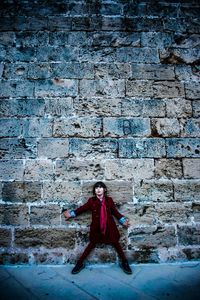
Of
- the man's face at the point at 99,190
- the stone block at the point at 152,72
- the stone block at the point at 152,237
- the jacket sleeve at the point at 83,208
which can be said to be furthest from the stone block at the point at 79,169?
the stone block at the point at 152,72

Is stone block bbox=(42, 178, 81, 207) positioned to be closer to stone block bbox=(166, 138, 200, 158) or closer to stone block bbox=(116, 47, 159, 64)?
stone block bbox=(166, 138, 200, 158)

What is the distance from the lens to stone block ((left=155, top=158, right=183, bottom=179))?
318 centimetres

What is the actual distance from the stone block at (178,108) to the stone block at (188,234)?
1.43 m

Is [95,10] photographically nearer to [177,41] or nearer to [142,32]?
[142,32]

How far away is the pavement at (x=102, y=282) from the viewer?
2334 millimetres

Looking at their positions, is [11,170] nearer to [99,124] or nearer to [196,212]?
[99,124]

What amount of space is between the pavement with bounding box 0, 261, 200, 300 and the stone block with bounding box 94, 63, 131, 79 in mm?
2408

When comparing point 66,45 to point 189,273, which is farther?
point 66,45

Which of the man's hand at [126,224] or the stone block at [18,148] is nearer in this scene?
the man's hand at [126,224]

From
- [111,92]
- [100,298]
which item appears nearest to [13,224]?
[100,298]

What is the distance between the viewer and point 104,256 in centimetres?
299

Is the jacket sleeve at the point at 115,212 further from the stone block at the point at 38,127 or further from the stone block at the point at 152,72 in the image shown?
the stone block at the point at 152,72

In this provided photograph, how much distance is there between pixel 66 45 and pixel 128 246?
2770 mm

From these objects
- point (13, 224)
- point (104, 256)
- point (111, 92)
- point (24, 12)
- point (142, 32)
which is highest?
point (24, 12)
